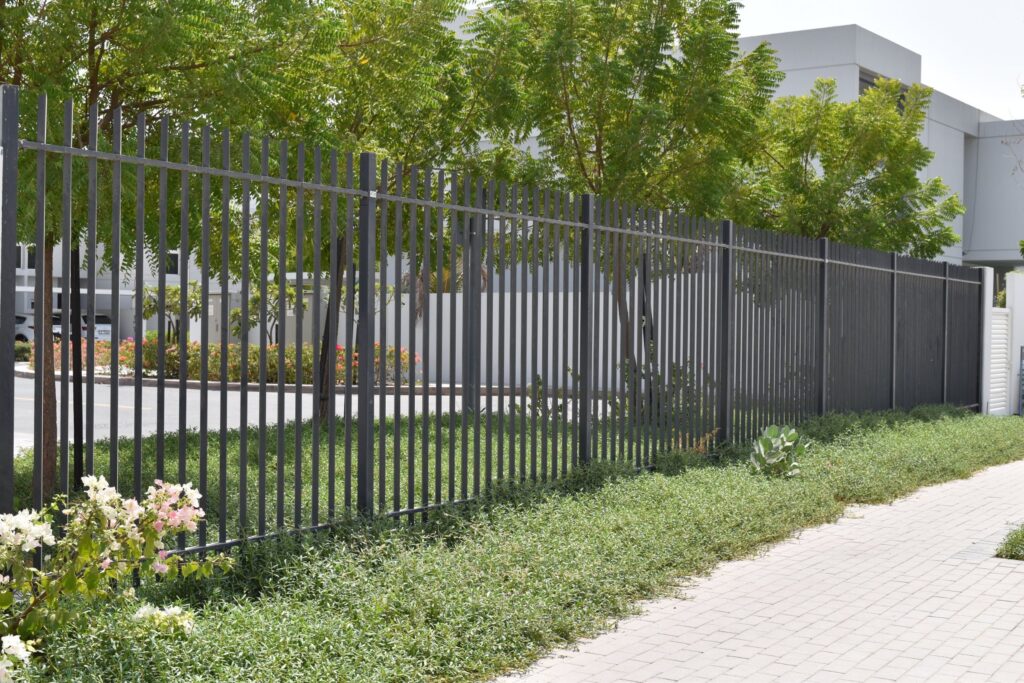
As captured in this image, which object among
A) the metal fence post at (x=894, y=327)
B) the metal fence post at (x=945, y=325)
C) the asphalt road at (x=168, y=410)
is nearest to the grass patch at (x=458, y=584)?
the asphalt road at (x=168, y=410)

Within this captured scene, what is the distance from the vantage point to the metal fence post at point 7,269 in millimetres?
5242

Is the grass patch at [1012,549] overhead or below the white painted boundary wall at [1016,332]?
below

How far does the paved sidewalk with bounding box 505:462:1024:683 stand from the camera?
5.59 metres

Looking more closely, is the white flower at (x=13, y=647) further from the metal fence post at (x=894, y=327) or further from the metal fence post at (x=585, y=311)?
the metal fence post at (x=894, y=327)

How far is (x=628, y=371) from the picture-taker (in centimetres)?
1069

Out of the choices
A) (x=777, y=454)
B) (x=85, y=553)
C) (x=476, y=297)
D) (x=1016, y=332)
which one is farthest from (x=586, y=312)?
(x=1016, y=332)

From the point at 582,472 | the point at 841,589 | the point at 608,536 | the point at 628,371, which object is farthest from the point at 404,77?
the point at 841,589

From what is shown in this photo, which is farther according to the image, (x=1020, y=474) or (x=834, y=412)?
(x=834, y=412)

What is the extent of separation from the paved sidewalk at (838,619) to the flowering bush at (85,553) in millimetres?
1665

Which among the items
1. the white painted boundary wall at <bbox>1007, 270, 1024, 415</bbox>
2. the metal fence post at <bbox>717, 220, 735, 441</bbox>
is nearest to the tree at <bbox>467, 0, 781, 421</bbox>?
the metal fence post at <bbox>717, 220, 735, 441</bbox>

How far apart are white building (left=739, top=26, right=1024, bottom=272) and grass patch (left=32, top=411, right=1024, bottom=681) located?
2460 centimetres

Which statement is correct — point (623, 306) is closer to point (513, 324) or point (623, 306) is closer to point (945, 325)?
point (513, 324)

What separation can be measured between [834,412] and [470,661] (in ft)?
33.3

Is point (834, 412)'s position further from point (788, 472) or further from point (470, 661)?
point (470, 661)
